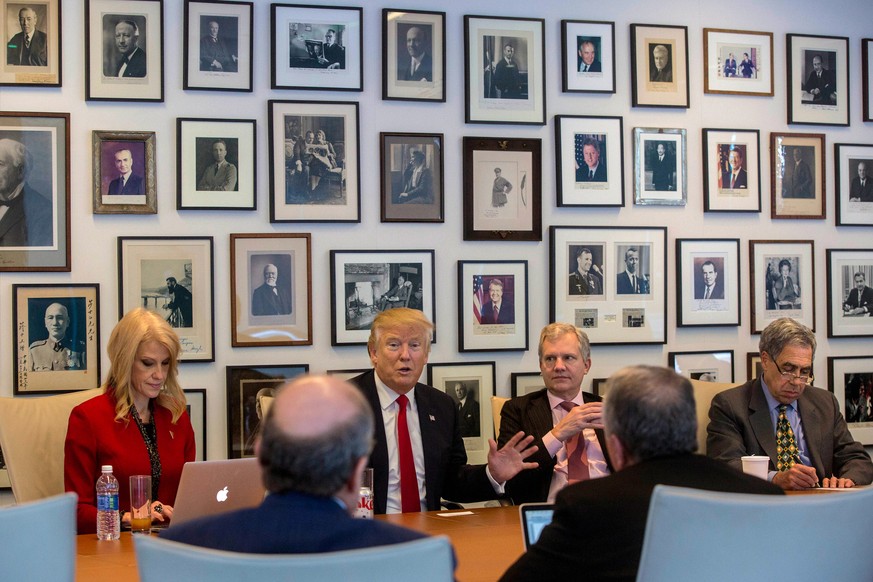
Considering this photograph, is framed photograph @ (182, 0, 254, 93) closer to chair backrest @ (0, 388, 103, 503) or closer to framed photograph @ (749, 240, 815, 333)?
chair backrest @ (0, 388, 103, 503)

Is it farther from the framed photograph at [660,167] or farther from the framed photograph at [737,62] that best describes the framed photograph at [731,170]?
the framed photograph at [737,62]

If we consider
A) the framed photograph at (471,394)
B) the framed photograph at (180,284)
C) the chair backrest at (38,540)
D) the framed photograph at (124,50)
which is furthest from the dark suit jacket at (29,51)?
the chair backrest at (38,540)

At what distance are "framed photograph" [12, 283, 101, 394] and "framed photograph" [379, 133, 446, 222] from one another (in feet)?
4.78

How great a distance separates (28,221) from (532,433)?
2458 mm

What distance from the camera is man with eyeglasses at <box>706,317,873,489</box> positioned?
4191 mm

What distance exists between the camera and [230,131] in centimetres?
468

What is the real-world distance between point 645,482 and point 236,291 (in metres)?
2.96

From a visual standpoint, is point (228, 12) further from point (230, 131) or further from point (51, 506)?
point (51, 506)

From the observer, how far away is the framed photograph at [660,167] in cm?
519

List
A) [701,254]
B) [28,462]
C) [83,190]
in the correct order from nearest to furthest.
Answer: [28,462] → [83,190] → [701,254]

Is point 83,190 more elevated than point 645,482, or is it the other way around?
point 83,190

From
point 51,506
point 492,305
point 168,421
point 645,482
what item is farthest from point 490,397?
point 51,506

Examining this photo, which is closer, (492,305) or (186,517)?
(186,517)

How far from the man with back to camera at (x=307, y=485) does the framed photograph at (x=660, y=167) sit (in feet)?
12.1
